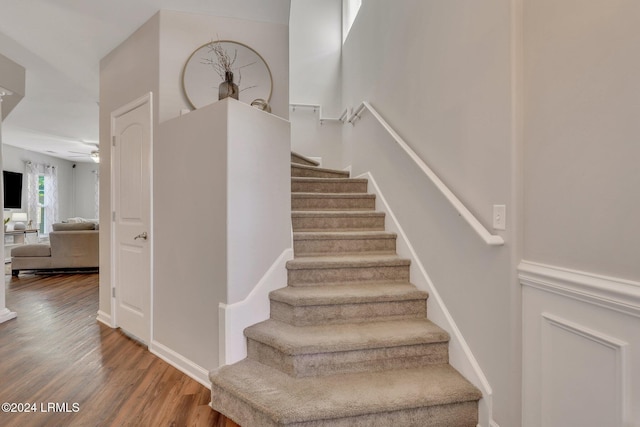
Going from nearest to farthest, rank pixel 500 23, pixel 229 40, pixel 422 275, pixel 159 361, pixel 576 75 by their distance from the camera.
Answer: pixel 576 75 < pixel 500 23 < pixel 422 275 < pixel 159 361 < pixel 229 40

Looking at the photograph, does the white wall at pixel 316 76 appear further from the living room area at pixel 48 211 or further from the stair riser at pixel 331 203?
the living room area at pixel 48 211

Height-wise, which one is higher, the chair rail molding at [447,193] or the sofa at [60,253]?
the chair rail molding at [447,193]

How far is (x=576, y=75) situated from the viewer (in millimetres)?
1106

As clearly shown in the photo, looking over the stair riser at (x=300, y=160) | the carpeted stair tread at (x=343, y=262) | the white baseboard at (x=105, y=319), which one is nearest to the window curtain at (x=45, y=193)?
the white baseboard at (x=105, y=319)

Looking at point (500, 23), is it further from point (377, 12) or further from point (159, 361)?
point (159, 361)

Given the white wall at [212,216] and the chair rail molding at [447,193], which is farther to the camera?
the white wall at [212,216]

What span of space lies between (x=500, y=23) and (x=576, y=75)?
50cm

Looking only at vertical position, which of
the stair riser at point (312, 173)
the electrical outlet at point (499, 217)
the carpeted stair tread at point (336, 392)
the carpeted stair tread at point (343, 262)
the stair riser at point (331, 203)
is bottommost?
the carpeted stair tread at point (336, 392)

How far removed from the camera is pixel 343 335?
1771mm

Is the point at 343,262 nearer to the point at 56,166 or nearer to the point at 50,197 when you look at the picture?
the point at 50,197

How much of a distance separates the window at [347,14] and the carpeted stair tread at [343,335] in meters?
3.98

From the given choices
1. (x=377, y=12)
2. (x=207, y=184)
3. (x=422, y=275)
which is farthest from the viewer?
(x=377, y=12)

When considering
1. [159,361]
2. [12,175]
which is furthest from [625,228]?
[12,175]

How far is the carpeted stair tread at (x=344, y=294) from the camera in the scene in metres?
1.94
